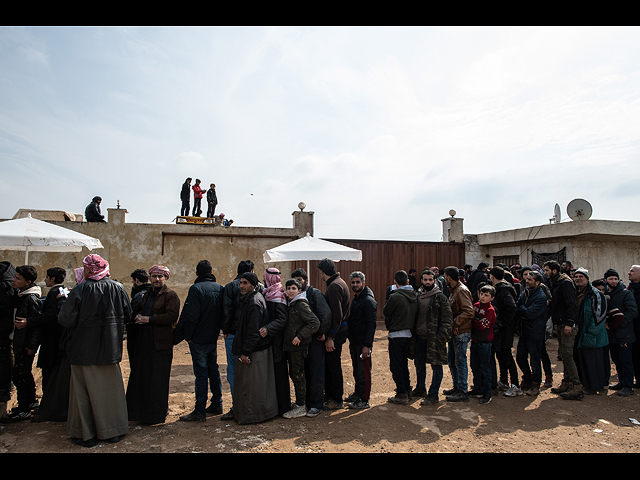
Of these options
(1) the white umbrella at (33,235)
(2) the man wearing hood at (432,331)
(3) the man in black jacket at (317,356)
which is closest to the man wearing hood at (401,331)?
(2) the man wearing hood at (432,331)

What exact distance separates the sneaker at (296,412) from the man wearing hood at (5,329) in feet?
10.6

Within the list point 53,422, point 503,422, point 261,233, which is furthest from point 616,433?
point 261,233

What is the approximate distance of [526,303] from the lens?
5.85m

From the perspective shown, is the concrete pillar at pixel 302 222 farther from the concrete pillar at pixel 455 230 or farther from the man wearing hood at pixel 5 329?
the man wearing hood at pixel 5 329

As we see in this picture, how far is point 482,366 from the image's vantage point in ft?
17.7

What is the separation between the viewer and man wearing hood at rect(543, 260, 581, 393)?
5.55m

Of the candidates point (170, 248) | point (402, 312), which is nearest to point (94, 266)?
point (402, 312)

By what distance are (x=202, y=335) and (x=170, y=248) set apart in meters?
7.77

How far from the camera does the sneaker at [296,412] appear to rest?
4.70 m

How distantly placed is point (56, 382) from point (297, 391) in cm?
286

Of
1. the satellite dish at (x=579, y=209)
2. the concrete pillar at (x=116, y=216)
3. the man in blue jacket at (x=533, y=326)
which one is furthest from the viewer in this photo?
the satellite dish at (x=579, y=209)

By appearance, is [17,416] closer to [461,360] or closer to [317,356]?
[317,356]

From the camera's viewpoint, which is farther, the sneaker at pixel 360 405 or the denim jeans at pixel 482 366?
the denim jeans at pixel 482 366

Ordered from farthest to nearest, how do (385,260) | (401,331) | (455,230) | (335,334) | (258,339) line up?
(455,230)
(385,260)
(401,331)
(335,334)
(258,339)
